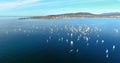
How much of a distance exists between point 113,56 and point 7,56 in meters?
35.3

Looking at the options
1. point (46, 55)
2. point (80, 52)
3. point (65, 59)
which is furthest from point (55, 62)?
point (80, 52)

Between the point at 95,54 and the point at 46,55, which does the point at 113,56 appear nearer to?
the point at 95,54

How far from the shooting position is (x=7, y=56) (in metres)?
69.8

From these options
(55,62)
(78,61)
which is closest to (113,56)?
(78,61)

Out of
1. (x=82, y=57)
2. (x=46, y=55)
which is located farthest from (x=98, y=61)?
(x=46, y=55)

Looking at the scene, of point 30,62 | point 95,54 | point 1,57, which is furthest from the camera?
point 95,54

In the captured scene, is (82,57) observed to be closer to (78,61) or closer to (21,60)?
(78,61)

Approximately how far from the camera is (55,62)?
63.1 metres

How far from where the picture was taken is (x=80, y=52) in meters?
77.1

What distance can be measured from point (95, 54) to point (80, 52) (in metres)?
5.94

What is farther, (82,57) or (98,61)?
(82,57)

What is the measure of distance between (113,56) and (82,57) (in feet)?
36.0

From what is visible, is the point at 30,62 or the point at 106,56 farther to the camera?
the point at 106,56

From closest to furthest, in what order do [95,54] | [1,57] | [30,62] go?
[30,62] → [1,57] → [95,54]
